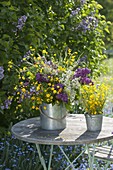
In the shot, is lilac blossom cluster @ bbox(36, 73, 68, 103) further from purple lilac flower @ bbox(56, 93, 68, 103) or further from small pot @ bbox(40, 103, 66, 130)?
small pot @ bbox(40, 103, 66, 130)

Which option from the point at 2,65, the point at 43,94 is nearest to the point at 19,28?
the point at 2,65

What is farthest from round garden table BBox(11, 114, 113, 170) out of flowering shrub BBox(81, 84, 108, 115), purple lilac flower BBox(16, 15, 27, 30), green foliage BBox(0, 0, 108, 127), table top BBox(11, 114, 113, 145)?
purple lilac flower BBox(16, 15, 27, 30)

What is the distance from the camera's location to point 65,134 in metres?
2.98

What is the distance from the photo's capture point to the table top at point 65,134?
2.83m

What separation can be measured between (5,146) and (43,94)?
143cm

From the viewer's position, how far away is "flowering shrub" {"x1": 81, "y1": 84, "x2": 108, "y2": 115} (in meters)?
3.01

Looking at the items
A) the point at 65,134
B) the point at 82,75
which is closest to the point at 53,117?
the point at 65,134

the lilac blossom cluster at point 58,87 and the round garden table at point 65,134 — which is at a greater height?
the lilac blossom cluster at point 58,87

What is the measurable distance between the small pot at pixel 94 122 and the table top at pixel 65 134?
4 cm

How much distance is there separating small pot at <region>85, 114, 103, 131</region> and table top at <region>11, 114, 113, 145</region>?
0.04 metres

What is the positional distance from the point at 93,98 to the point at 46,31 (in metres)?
1.60

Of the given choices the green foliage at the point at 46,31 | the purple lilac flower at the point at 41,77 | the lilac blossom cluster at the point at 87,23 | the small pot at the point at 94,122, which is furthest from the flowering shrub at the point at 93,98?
the lilac blossom cluster at the point at 87,23

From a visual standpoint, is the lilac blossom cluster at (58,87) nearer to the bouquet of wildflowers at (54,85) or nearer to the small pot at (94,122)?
the bouquet of wildflowers at (54,85)

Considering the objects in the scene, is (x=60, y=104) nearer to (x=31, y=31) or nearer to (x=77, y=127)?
(x=77, y=127)
